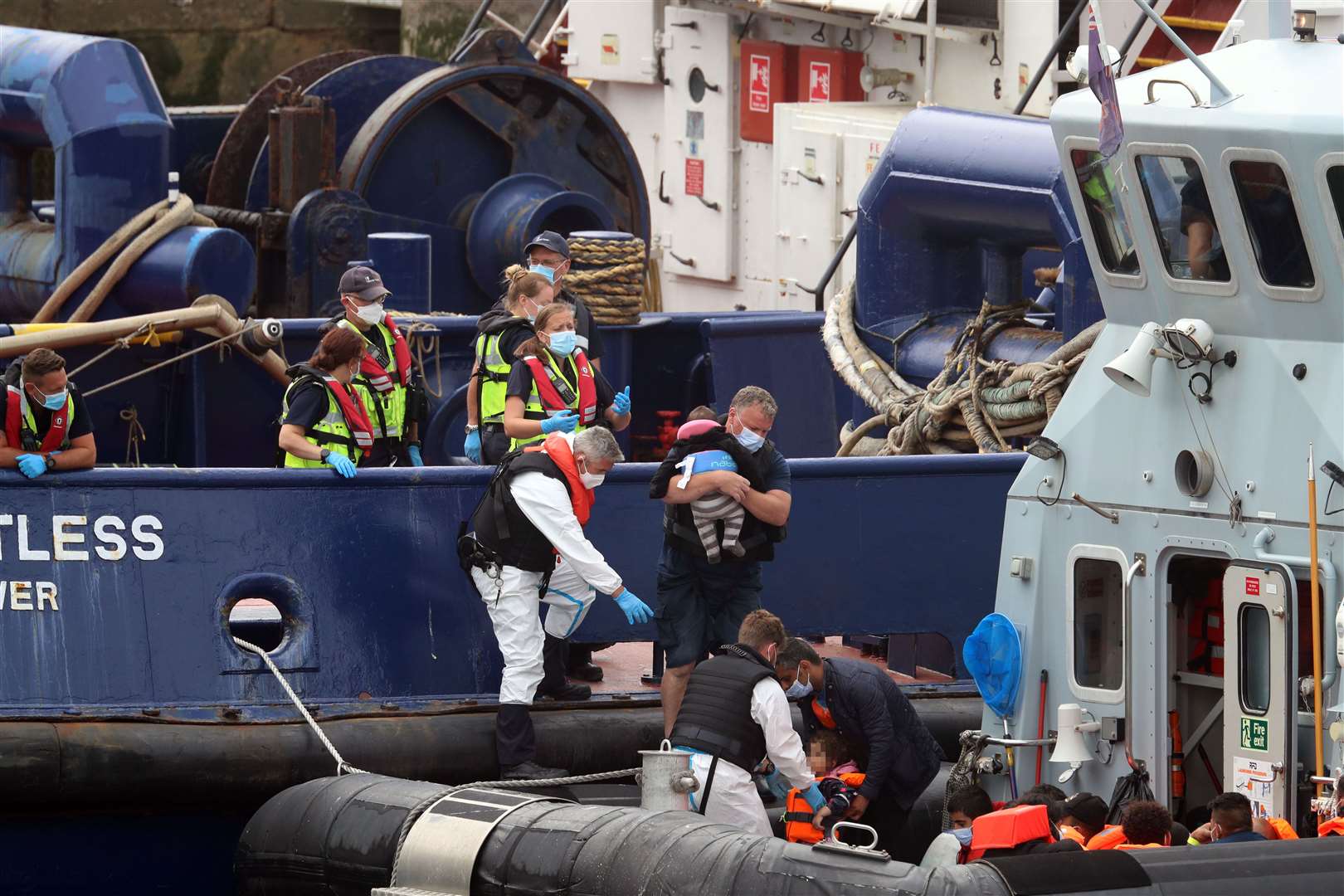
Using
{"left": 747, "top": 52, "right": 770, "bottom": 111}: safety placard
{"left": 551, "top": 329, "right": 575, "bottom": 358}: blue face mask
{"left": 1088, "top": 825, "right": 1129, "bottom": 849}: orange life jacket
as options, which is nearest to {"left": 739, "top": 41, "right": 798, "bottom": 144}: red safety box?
{"left": 747, "top": 52, "right": 770, "bottom": 111}: safety placard

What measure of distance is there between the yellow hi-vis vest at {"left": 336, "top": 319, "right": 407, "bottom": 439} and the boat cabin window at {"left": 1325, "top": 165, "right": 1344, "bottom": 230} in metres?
3.54

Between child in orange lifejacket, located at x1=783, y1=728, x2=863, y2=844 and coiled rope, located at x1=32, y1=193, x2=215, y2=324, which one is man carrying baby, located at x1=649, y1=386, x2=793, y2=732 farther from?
coiled rope, located at x1=32, y1=193, x2=215, y2=324

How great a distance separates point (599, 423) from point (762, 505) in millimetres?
1305

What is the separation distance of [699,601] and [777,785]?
69 centimetres

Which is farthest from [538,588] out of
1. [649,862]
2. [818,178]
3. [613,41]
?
[613,41]

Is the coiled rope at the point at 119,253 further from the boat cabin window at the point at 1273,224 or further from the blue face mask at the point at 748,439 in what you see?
the boat cabin window at the point at 1273,224

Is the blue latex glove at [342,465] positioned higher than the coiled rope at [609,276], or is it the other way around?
the coiled rope at [609,276]

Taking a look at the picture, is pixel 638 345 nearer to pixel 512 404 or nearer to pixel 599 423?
pixel 599 423

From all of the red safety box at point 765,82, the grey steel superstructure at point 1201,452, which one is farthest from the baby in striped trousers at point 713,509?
the red safety box at point 765,82

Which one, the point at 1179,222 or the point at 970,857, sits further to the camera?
the point at 1179,222

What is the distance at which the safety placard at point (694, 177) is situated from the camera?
15914 millimetres

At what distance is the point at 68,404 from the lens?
23.9 feet

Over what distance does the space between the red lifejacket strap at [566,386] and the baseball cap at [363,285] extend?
78cm

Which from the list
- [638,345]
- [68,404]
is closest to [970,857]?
[68,404]
